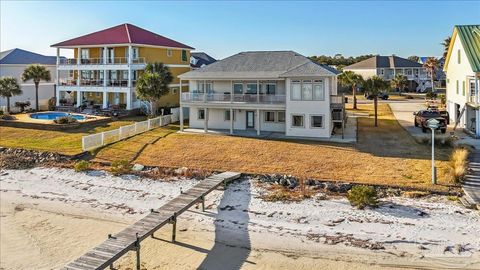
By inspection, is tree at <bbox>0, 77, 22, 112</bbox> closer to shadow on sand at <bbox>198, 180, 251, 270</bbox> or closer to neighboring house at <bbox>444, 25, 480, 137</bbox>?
shadow on sand at <bbox>198, 180, 251, 270</bbox>

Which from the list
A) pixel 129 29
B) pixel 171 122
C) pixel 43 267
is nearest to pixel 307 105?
pixel 171 122

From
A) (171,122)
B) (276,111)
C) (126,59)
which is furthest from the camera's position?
(126,59)

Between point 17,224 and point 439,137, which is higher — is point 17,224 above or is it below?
below

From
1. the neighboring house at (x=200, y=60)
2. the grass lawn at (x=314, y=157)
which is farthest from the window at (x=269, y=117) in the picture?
the neighboring house at (x=200, y=60)

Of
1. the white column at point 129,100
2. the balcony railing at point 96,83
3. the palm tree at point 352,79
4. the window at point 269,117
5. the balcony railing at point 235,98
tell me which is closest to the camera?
the balcony railing at point 235,98

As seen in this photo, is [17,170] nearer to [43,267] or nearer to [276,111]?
[43,267]

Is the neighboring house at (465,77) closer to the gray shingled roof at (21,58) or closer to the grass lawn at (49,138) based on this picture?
the grass lawn at (49,138)

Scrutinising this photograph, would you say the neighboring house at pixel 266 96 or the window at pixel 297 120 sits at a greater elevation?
the neighboring house at pixel 266 96
